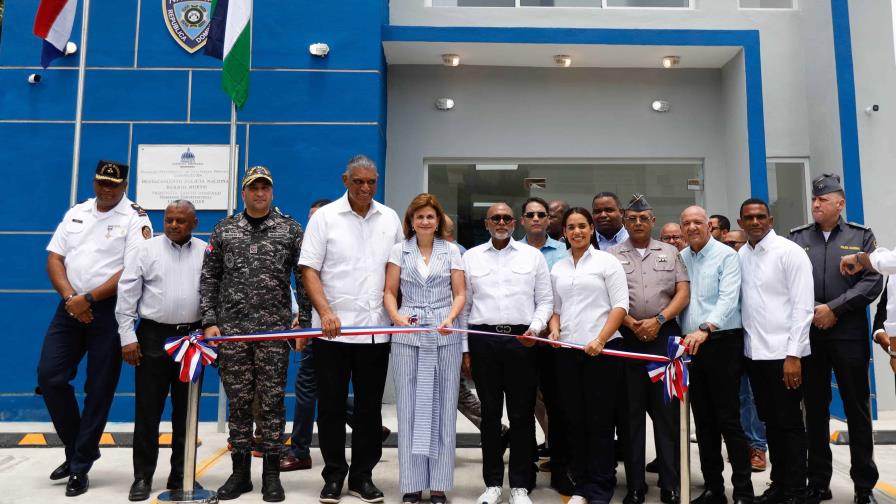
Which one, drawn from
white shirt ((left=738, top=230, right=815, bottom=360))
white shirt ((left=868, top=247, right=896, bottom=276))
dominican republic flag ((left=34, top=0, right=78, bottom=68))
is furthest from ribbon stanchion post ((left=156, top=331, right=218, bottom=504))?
dominican republic flag ((left=34, top=0, right=78, bottom=68))

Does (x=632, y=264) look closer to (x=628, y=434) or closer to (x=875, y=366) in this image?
(x=628, y=434)

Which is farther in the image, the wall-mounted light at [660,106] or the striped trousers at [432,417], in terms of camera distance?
the wall-mounted light at [660,106]

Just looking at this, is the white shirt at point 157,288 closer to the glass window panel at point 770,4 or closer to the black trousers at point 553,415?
the black trousers at point 553,415

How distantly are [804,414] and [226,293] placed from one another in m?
4.05

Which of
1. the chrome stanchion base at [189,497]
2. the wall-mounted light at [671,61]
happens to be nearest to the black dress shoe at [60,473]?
the chrome stanchion base at [189,497]

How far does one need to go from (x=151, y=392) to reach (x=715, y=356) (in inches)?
145

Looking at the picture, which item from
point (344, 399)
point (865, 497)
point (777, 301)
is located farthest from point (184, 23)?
point (865, 497)

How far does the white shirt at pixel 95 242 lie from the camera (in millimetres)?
4680

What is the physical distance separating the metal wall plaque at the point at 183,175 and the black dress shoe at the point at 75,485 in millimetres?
3642

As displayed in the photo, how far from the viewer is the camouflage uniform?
4.31 meters

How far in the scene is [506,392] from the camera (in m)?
4.31

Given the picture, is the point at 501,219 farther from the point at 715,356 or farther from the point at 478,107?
the point at 478,107

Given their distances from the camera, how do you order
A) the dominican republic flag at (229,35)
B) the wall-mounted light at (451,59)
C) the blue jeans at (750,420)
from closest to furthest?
1. the blue jeans at (750,420)
2. the dominican republic flag at (229,35)
3. the wall-mounted light at (451,59)

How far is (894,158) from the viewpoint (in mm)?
7762
